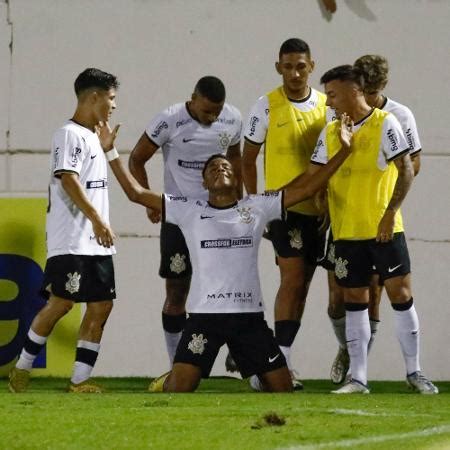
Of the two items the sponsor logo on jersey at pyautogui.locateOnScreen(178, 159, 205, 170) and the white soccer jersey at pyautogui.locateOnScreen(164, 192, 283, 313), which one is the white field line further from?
the sponsor logo on jersey at pyautogui.locateOnScreen(178, 159, 205, 170)

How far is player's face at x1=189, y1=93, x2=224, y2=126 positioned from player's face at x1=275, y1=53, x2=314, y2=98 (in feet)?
1.27

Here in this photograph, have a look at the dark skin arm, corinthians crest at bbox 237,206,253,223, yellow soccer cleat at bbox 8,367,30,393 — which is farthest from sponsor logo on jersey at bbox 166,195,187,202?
yellow soccer cleat at bbox 8,367,30,393

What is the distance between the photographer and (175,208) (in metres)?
7.15

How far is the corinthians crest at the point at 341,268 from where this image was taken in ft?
23.3

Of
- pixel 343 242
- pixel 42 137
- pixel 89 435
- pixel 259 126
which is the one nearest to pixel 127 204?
pixel 42 137

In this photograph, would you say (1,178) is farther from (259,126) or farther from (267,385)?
(267,385)

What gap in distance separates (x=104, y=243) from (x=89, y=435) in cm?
183

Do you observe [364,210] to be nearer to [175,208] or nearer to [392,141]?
[392,141]

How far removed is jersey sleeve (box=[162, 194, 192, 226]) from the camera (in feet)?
23.4

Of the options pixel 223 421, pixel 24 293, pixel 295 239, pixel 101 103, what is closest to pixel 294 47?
pixel 295 239

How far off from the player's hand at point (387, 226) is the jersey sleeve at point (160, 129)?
155cm

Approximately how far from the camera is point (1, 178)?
9078 mm

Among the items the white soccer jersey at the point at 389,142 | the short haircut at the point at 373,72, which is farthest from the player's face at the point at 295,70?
the white soccer jersey at the point at 389,142

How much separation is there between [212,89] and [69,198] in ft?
3.70
